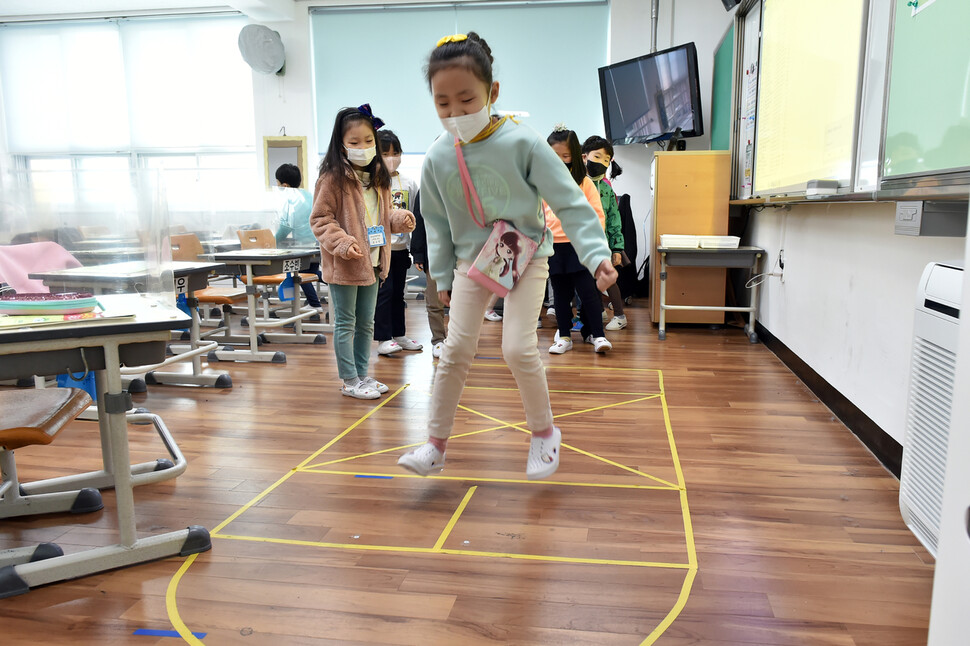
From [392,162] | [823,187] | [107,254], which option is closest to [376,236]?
[392,162]

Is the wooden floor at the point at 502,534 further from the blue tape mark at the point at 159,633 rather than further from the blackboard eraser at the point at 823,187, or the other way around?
the blackboard eraser at the point at 823,187

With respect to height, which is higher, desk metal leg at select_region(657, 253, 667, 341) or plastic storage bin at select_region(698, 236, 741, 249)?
plastic storage bin at select_region(698, 236, 741, 249)

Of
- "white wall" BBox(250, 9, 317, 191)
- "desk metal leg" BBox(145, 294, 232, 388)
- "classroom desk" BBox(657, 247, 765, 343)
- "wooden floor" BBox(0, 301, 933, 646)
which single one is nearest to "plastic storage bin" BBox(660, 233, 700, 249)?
"classroom desk" BBox(657, 247, 765, 343)

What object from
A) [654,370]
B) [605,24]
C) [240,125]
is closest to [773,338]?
[654,370]

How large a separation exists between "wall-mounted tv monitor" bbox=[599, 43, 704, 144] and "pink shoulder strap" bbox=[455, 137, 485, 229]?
5036 millimetres

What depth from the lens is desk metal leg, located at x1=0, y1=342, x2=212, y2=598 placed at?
1613 mm

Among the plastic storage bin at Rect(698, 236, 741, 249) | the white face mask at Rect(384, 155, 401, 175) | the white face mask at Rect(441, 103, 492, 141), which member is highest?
the white face mask at Rect(384, 155, 401, 175)

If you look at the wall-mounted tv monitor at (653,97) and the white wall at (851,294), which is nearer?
the white wall at (851,294)

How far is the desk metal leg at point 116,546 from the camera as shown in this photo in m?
1.61

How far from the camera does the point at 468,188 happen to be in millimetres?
2037

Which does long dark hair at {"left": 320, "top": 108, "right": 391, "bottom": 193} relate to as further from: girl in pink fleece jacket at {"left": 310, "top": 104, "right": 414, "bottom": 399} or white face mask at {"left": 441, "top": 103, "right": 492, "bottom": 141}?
white face mask at {"left": 441, "top": 103, "right": 492, "bottom": 141}

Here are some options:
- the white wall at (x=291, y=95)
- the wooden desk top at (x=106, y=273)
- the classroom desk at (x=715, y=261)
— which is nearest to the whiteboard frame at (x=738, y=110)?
the classroom desk at (x=715, y=261)

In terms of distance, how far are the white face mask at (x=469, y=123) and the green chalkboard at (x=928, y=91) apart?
1234 mm

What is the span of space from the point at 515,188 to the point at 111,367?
45.6 inches
